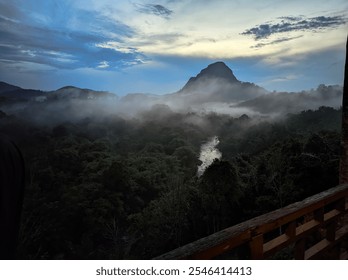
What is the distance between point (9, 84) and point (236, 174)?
4730 centimetres

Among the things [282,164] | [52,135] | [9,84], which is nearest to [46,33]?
[9,84]

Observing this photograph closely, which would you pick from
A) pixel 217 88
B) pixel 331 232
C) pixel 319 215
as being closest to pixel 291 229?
pixel 319 215

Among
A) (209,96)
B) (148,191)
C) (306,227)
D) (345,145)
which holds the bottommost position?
(148,191)

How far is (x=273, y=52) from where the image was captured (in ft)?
143

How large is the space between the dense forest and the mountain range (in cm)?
1232

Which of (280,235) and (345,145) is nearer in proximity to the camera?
(280,235)

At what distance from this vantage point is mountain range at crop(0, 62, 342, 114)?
6019 centimetres

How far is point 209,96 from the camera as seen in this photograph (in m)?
81.7

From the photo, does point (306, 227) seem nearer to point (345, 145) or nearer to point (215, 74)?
point (345, 145)

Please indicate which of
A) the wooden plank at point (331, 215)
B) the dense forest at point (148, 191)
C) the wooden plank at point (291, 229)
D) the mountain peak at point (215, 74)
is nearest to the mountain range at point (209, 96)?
the mountain peak at point (215, 74)

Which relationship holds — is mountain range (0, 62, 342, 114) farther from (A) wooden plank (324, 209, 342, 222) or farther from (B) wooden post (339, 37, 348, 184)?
(A) wooden plank (324, 209, 342, 222)

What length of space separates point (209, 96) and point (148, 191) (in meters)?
51.8

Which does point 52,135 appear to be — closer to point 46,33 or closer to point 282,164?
point 46,33

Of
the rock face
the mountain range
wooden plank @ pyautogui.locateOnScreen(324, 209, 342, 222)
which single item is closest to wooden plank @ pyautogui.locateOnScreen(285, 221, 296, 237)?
wooden plank @ pyautogui.locateOnScreen(324, 209, 342, 222)
